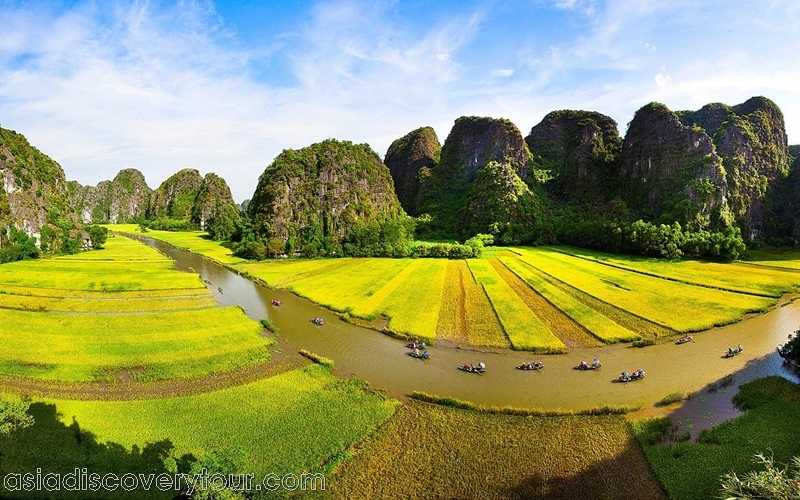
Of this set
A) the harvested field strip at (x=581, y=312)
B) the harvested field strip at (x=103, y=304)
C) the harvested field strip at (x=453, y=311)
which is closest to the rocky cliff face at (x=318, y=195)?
the harvested field strip at (x=453, y=311)

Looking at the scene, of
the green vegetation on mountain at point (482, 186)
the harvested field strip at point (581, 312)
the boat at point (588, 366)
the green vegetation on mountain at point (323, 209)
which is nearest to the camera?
the boat at point (588, 366)

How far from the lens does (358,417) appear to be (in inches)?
827

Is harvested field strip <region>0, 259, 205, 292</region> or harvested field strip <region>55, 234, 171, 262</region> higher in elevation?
harvested field strip <region>55, 234, 171, 262</region>

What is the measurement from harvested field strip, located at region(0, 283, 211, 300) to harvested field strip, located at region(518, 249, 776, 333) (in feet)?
161

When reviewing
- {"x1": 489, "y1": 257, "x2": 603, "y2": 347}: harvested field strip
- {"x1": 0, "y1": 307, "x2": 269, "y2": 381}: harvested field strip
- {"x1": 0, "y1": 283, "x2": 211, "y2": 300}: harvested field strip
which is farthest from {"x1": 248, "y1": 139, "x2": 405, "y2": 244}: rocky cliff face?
{"x1": 0, "y1": 307, "x2": 269, "y2": 381}: harvested field strip

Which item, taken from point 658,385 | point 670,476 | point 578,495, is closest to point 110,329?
point 578,495

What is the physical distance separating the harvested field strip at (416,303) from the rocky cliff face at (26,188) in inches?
2790

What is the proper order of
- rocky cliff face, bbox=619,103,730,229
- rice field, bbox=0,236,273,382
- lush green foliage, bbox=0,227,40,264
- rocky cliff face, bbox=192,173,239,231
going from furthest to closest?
rocky cliff face, bbox=192,173,239,231 → rocky cliff face, bbox=619,103,730,229 → lush green foliage, bbox=0,227,40,264 → rice field, bbox=0,236,273,382

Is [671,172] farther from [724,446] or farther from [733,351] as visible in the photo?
[724,446]

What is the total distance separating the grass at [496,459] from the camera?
52.2 ft

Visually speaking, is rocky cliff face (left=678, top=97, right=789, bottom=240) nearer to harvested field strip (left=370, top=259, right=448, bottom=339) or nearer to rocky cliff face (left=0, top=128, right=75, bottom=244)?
harvested field strip (left=370, top=259, right=448, bottom=339)

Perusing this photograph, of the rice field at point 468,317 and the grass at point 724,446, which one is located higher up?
the rice field at point 468,317

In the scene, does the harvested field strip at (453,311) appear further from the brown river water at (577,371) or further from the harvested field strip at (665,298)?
the harvested field strip at (665,298)

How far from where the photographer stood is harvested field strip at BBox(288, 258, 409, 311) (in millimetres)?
45459
